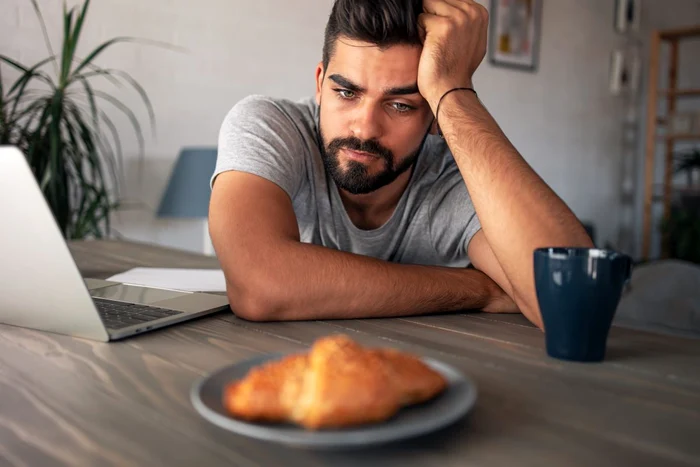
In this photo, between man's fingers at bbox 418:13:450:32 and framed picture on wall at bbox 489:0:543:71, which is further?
framed picture on wall at bbox 489:0:543:71

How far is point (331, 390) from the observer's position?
0.43 meters

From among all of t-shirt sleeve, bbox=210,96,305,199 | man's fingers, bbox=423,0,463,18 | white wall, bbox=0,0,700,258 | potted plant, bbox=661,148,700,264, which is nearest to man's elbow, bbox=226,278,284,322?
t-shirt sleeve, bbox=210,96,305,199

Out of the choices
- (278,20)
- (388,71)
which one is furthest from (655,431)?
(278,20)

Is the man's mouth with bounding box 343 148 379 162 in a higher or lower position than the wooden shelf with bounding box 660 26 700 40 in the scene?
lower

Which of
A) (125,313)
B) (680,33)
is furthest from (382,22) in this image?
(680,33)

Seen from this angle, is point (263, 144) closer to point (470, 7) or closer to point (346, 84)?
point (346, 84)

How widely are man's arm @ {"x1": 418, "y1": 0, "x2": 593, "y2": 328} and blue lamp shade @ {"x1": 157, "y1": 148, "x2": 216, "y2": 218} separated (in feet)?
4.44

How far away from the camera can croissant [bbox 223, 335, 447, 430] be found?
0.43 m

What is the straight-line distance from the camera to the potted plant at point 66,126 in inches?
84.6

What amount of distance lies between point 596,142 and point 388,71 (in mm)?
4539

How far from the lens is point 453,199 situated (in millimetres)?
1403

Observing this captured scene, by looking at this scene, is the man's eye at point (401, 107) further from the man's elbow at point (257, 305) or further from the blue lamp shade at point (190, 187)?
the blue lamp shade at point (190, 187)

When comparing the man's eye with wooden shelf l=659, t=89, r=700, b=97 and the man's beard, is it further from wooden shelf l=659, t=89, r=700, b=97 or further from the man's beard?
wooden shelf l=659, t=89, r=700, b=97

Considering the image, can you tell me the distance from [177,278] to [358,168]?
1.33 ft
